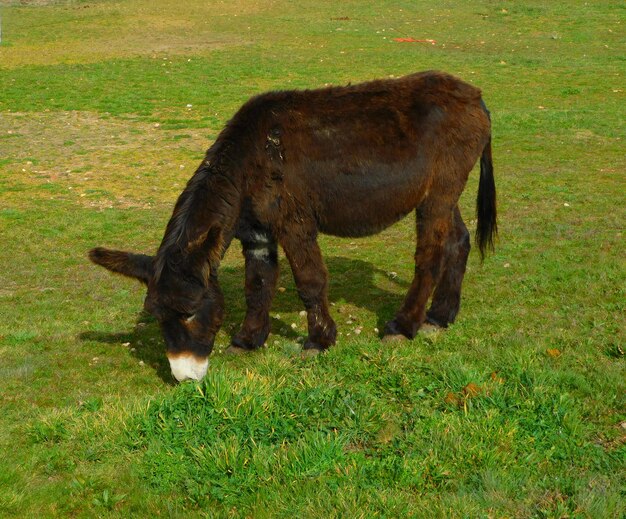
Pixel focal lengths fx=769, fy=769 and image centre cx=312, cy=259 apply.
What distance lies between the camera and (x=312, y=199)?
686 cm

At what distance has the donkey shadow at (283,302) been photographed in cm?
749

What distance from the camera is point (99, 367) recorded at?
23.0 feet

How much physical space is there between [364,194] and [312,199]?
0.48 metres

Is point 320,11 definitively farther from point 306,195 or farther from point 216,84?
point 306,195

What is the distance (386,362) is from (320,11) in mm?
31801

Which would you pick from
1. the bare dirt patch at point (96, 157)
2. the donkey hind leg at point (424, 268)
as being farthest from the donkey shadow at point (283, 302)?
the bare dirt patch at point (96, 157)

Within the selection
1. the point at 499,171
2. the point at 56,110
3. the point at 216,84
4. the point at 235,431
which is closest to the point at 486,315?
the point at 235,431

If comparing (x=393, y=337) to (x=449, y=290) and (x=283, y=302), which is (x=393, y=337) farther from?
(x=283, y=302)

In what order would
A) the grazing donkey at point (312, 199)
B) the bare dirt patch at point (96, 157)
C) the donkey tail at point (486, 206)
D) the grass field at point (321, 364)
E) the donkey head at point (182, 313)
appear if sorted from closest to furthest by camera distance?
the grass field at point (321, 364), the donkey head at point (182, 313), the grazing donkey at point (312, 199), the donkey tail at point (486, 206), the bare dirt patch at point (96, 157)

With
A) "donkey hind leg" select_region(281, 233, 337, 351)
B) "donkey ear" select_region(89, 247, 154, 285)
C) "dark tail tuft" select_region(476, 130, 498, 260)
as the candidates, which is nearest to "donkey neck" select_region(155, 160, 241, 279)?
"donkey ear" select_region(89, 247, 154, 285)

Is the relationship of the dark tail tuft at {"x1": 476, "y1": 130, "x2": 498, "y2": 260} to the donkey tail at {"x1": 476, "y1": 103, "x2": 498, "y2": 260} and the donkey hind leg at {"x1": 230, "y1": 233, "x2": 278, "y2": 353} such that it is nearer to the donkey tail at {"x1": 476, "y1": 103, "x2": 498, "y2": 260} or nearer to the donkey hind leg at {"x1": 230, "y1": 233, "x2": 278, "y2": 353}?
the donkey tail at {"x1": 476, "y1": 103, "x2": 498, "y2": 260}

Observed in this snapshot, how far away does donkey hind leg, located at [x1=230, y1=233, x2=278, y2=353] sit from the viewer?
285 inches

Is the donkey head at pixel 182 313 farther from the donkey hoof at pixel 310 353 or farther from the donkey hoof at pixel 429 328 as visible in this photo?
the donkey hoof at pixel 429 328

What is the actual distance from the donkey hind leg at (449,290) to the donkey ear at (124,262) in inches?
113
